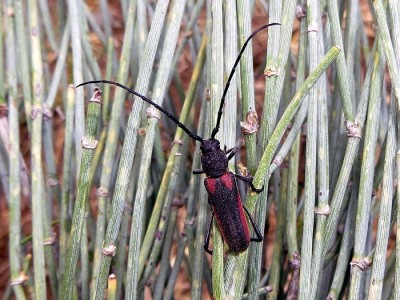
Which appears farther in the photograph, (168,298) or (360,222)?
(168,298)

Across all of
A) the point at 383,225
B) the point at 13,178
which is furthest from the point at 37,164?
the point at 383,225

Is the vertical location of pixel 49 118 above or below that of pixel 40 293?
above

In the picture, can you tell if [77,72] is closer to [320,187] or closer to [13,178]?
[13,178]

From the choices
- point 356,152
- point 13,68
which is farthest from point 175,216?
point 13,68

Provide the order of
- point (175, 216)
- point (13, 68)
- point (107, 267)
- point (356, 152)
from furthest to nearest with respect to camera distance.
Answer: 1. point (13, 68)
2. point (175, 216)
3. point (356, 152)
4. point (107, 267)

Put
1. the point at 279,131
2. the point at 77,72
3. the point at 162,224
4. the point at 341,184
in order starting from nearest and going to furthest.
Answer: the point at 279,131 → the point at 341,184 → the point at 162,224 → the point at 77,72

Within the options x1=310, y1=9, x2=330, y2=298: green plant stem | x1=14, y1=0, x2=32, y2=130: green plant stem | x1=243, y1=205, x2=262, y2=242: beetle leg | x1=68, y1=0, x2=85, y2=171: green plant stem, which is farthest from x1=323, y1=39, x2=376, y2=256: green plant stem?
x1=14, y1=0, x2=32, y2=130: green plant stem

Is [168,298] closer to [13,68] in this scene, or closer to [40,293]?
[40,293]
